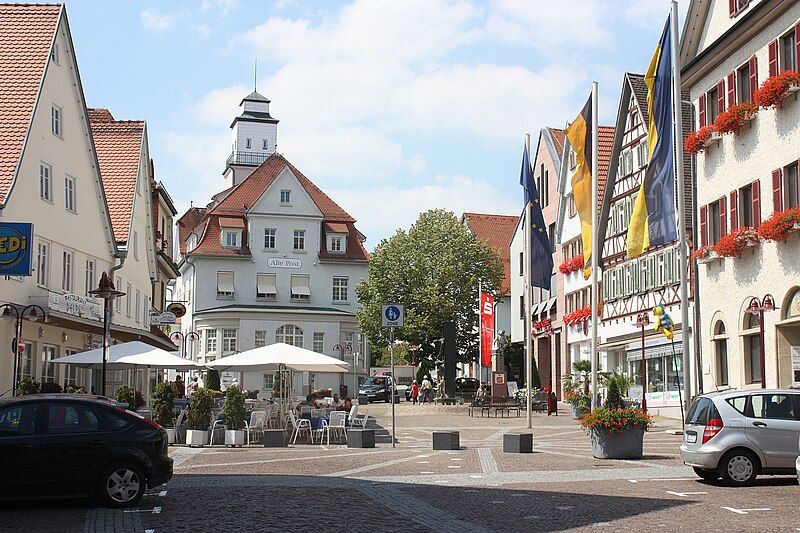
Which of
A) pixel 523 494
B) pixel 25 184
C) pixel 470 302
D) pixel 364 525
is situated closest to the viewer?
pixel 364 525

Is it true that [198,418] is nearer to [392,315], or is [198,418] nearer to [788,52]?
[392,315]

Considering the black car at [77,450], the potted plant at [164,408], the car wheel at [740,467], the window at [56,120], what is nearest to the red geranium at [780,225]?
the car wheel at [740,467]

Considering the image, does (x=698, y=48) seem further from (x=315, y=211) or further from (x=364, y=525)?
(x=315, y=211)

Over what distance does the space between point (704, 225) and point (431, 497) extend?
20537mm

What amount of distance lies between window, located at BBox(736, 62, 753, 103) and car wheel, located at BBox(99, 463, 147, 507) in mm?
22222

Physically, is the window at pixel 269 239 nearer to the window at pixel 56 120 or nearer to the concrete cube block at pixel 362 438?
the window at pixel 56 120

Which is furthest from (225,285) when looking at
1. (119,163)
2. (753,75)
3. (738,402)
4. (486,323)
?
(738,402)

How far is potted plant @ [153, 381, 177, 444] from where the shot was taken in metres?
29.8

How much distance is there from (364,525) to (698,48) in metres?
→ 26.0

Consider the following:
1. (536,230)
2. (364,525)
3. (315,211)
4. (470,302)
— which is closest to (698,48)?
(536,230)

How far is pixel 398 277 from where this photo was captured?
68.7 metres

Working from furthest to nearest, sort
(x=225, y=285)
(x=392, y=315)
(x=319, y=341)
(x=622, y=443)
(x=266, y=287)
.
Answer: (x=266, y=287)
(x=225, y=285)
(x=319, y=341)
(x=392, y=315)
(x=622, y=443)

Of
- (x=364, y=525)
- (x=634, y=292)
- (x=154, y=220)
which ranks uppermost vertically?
(x=154, y=220)

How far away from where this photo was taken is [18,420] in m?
14.6
